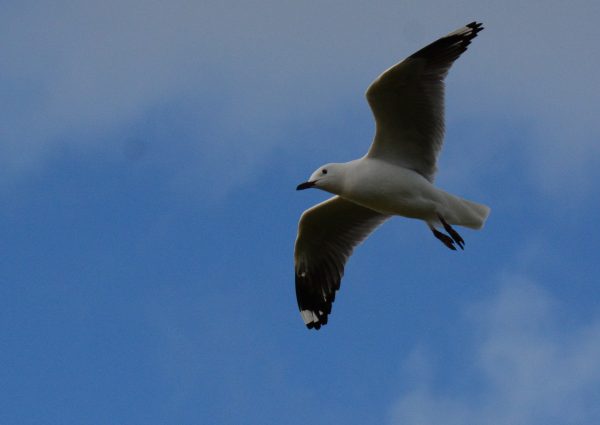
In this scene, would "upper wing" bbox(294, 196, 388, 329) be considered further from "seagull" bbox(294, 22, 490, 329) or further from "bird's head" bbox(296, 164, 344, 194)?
"bird's head" bbox(296, 164, 344, 194)

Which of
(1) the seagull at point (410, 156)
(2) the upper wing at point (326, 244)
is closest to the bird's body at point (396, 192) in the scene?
(1) the seagull at point (410, 156)

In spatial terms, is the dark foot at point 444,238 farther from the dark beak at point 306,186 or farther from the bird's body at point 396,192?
the dark beak at point 306,186

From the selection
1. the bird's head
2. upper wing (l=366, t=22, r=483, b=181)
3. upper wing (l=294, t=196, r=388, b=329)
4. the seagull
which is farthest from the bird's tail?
upper wing (l=294, t=196, r=388, b=329)

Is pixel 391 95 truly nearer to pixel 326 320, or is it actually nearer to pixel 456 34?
pixel 456 34

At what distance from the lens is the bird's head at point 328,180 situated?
11711mm

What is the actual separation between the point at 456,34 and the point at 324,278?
10.2ft

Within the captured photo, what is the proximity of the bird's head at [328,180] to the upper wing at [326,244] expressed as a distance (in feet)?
2.73

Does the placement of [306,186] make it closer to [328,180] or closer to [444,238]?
[328,180]

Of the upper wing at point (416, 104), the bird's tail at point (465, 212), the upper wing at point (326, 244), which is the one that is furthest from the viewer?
the upper wing at point (326, 244)

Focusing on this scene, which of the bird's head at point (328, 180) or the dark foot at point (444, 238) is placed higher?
the bird's head at point (328, 180)

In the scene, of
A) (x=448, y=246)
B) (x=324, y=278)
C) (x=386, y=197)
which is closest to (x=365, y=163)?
(x=386, y=197)

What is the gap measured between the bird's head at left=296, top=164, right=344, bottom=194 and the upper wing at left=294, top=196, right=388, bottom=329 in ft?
2.73

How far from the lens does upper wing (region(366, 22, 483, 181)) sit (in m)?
11.3

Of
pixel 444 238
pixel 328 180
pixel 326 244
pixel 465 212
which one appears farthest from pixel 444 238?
pixel 326 244
